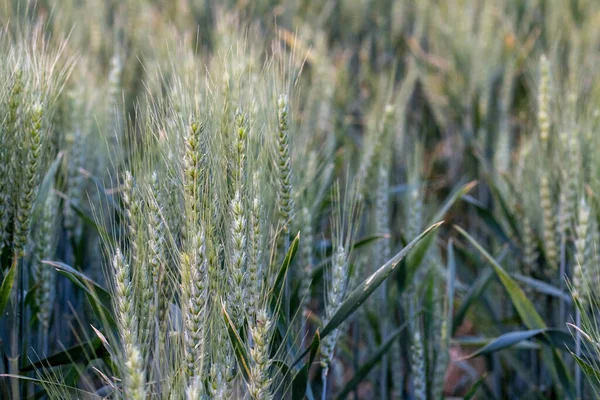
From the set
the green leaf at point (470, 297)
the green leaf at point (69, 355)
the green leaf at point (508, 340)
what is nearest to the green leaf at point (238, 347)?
the green leaf at point (69, 355)

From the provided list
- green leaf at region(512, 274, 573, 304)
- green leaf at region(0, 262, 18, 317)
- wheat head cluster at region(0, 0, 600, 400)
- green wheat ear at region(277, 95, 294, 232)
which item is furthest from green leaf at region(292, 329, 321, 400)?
green leaf at region(512, 274, 573, 304)

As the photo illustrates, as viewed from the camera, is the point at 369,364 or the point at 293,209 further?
the point at 369,364

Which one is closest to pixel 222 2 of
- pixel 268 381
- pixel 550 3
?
pixel 550 3

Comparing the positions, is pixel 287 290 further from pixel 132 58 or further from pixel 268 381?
pixel 132 58

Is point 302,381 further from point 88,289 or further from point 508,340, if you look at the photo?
point 508,340

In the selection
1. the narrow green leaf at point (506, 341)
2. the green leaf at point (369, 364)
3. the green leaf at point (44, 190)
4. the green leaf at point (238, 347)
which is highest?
the green leaf at point (44, 190)

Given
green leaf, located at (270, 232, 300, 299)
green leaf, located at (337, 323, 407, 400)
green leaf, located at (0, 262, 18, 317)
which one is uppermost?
green leaf, located at (270, 232, 300, 299)

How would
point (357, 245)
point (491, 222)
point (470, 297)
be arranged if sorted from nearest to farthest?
point (357, 245)
point (470, 297)
point (491, 222)

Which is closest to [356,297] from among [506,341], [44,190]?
[506,341]

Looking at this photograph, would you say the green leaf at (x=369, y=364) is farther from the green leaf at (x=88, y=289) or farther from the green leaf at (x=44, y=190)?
the green leaf at (x=44, y=190)

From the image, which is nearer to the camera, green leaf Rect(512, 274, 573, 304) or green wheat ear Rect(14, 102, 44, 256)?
green wheat ear Rect(14, 102, 44, 256)

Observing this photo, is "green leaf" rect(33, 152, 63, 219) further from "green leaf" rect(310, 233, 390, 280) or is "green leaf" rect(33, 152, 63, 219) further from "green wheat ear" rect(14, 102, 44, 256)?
"green leaf" rect(310, 233, 390, 280)

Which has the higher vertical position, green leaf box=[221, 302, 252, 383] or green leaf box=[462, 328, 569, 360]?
green leaf box=[221, 302, 252, 383]

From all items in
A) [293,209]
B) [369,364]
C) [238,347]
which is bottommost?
[369,364]
